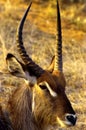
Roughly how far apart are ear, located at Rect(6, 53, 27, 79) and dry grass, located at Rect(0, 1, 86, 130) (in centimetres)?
67

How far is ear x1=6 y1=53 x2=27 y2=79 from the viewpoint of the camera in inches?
283

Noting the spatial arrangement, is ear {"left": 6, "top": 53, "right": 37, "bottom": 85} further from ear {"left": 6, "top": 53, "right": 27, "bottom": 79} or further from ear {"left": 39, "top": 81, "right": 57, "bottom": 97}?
ear {"left": 39, "top": 81, "right": 57, "bottom": 97}

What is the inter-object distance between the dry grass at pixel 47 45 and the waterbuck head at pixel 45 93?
68 centimetres

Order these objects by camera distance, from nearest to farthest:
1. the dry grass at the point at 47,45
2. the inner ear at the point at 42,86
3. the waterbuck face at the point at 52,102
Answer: the waterbuck face at the point at 52,102 → the inner ear at the point at 42,86 → the dry grass at the point at 47,45

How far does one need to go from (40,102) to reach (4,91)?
2674mm

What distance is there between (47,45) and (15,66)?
5.72 m

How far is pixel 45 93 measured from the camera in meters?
7.17

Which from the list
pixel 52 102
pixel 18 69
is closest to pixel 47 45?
pixel 18 69

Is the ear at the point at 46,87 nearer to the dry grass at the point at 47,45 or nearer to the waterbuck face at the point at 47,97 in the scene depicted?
the waterbuck face at the point at 47,97

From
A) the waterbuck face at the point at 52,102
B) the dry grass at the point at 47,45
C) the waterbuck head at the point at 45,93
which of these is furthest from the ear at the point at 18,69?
the dry grass at the point at 47,45

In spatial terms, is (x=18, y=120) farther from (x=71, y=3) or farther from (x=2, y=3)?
(x=71, y=3)

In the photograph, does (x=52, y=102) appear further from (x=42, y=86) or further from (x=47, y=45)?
(x=47, y=45)

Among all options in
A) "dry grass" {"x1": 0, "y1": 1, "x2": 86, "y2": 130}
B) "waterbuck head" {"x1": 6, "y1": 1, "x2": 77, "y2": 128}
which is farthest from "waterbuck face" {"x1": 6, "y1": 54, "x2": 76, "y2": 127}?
"dry grass" {"x1": 0, "y1": 1, "x2": 86, "y2": 130}

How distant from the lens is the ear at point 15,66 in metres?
7.18
